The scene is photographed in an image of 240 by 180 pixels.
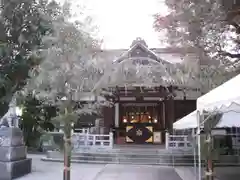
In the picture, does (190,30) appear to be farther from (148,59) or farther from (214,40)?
(148,59)

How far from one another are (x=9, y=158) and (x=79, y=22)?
4.86 metres

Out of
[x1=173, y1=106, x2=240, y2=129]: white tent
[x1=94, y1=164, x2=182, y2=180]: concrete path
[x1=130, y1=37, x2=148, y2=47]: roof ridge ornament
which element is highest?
[x1=130, y1=37, x2=148, y2=47]: roof ridge ornament

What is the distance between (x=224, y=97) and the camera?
5922 mm

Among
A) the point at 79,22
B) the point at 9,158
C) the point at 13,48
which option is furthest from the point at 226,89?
the point at 13,48

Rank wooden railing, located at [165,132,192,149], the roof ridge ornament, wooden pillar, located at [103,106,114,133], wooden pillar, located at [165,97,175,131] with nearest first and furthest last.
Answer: wooden railing, located at [165,132,192,149]
the roof ridge ornament
wooden pillar, located at [165,97,175,131]
wooden pillar, located at [103,106,114,133]

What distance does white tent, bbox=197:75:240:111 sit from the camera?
557 cm

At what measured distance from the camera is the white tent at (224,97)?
18.3 feet

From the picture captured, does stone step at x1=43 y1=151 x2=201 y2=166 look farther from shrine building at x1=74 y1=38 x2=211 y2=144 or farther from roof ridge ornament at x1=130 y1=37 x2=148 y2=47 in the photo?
roof ridge ornament at x1=130 y1=37 x2=148 y2=47

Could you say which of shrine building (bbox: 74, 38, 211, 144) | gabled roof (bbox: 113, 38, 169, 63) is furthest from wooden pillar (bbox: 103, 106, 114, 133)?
gabled roof (bbox: 113, 38, 169, 63)

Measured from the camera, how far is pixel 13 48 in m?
18.6

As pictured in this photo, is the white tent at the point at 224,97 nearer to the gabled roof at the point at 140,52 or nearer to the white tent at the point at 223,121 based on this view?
the white tent at the point at 223,121

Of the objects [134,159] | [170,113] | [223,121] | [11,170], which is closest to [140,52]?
[170,113]

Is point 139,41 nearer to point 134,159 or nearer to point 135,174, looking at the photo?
point 134,159

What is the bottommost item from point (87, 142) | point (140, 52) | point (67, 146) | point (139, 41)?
point (87, 142)
